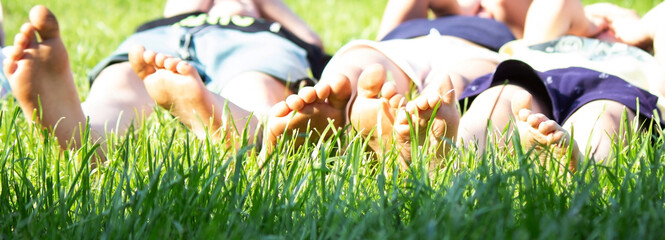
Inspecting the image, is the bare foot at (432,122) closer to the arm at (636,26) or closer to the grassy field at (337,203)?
the grassy field at (337,203)

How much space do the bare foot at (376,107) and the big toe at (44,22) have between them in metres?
0.65

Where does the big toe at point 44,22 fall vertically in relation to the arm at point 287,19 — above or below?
above

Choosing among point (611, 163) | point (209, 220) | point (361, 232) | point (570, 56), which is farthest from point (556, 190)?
point (570, 56)

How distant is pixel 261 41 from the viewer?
2.24 metres

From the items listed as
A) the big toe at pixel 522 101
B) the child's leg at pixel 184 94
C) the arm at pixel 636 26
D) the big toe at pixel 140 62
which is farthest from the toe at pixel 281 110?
the arm at pixel 636 26

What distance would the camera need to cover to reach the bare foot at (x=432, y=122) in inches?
51.8

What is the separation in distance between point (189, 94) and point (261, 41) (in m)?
0.75

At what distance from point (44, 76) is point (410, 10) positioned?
1.37 meters

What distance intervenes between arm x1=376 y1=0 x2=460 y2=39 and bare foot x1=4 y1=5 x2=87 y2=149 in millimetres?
1290

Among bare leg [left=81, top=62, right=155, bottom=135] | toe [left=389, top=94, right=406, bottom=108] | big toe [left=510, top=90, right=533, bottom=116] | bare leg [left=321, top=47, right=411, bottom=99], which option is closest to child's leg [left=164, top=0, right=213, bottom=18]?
bare leg [left=81, top=62, right=155, bottom=135]

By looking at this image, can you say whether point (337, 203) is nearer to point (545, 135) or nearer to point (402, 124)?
point (402, 124)

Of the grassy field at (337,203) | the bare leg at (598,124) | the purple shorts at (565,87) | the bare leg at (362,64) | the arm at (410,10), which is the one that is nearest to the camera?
the grassy field at (337,203)

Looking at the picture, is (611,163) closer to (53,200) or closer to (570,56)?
(570,56)

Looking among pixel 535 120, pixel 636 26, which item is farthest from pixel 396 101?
pixel 636 26
